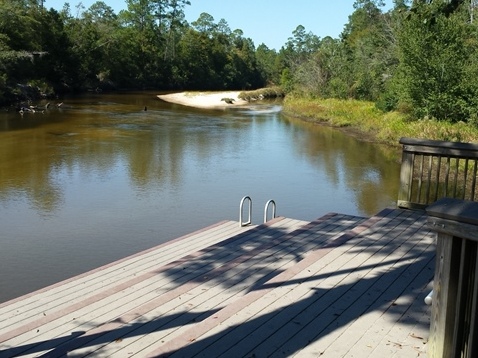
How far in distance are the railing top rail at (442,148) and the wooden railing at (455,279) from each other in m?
3.76

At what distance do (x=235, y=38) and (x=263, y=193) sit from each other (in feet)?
296

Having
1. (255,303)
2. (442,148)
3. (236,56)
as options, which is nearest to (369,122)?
(442,148)

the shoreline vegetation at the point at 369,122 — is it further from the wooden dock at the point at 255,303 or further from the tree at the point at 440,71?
the wooden dock at the point at 255,303

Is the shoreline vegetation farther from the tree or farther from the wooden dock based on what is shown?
the wooden dock

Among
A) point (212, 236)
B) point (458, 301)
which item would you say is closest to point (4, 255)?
point (212, 236)

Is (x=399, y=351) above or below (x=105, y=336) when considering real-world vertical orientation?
above

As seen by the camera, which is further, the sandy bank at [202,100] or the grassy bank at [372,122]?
the sandy bank at [202,100]

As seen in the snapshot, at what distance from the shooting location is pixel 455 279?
7.83 feet

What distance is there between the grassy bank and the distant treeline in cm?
97

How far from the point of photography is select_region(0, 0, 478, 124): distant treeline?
21.6 meters

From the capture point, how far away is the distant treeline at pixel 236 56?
21.6 meters

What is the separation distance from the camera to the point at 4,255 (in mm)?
8609

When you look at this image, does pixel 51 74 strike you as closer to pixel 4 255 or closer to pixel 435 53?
pixel 435 53

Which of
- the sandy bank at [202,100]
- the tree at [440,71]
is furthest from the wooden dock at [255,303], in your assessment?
the sandy bank at [202,100]
